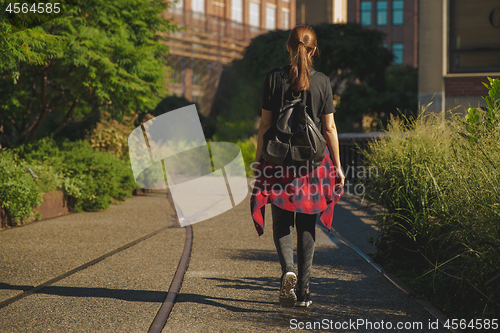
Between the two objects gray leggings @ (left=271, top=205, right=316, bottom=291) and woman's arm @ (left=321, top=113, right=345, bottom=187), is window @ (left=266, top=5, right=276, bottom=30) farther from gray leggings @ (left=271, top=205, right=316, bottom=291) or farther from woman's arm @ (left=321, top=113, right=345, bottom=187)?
gray leggings @ (left=271, top=205, right=316, bottom=291)

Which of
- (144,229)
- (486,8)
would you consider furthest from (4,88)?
(486,8)

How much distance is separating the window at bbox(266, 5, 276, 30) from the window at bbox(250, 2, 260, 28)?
119 cm

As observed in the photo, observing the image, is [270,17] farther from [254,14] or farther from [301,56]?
[301,56]

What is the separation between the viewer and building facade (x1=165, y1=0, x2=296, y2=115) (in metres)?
37.3

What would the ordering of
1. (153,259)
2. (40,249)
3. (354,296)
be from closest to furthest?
(354,296) → (153,259) → (40,249)

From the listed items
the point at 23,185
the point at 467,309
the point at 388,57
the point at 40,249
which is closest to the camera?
the point at 467,309

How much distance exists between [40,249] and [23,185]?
5.79 ft

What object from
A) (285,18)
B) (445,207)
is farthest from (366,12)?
(445,207)

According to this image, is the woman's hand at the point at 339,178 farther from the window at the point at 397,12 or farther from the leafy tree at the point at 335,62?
the window at the point at 397,12

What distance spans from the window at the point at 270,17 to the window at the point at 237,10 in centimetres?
→ 361

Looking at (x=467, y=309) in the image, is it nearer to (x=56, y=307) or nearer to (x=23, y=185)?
(x=56, y=307)

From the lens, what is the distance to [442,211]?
12.8 feet

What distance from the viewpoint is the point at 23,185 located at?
725cm

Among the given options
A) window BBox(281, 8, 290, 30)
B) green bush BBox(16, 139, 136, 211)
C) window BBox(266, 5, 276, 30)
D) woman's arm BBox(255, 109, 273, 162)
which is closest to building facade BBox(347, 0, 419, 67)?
window BBox(281, 8, 290, 30)
